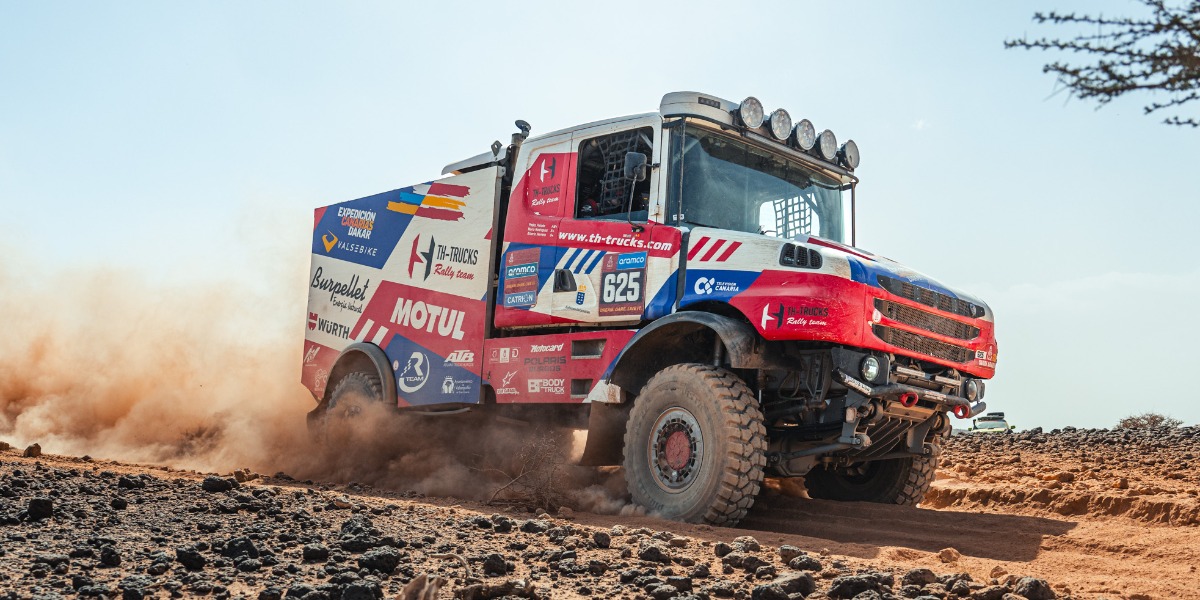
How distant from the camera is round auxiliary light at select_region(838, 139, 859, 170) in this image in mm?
9492

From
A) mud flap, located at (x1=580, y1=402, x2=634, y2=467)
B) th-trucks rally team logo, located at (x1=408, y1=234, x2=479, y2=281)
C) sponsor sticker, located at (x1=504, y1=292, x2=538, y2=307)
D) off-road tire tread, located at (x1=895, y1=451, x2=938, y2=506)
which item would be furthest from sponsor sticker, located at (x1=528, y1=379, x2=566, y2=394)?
off-road tire tread, located at (x1=895, y1=451, x2=938, y2=506)

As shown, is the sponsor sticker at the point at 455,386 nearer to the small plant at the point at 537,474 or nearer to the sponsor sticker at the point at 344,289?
the small plant at the point at 537,474

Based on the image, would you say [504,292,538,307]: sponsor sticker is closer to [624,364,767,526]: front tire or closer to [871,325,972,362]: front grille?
[624,364,767,526]: front tire

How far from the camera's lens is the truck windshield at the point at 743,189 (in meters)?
8.20

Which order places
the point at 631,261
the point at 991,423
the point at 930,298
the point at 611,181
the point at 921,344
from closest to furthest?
the point at 921,344
the point at 930,298
the point at 631,261
the point at 611,181
the point at 991,423

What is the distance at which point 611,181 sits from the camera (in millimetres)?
8727

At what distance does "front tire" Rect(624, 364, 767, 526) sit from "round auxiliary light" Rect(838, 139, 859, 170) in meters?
2.96

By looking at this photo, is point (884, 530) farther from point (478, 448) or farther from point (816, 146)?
point (478, 448)

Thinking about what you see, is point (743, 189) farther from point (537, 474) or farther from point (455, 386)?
point (455, 386)

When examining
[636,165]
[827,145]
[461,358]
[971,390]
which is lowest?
[971,390]

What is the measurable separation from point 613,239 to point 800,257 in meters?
1.68

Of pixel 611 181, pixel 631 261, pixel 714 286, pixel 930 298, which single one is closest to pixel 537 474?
pixel 631 261

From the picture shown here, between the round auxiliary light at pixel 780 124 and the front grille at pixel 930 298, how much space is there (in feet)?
5.79

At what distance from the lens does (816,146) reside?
9.17 metres
